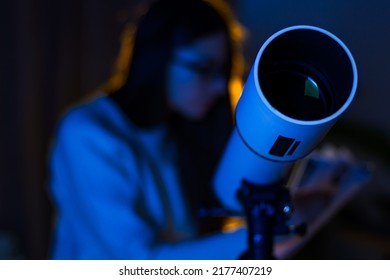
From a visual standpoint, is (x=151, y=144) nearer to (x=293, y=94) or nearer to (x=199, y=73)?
(x=199, y=73)

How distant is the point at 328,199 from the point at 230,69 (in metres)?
0.35

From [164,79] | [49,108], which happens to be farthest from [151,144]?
[49,108]

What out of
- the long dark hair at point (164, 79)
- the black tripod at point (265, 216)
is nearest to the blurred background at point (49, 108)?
the long dark hair at point (164, 79)

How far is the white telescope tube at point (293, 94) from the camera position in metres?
0.44

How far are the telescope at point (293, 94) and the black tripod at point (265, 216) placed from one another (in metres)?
0.04

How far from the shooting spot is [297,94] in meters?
0.49

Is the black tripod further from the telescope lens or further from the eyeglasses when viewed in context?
the eyeglasses

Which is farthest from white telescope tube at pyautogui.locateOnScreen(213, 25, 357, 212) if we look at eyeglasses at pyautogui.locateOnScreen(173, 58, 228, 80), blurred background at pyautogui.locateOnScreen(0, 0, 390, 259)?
blurred background at pyautogui.locateOnScreen(0, 0, 390, 259)

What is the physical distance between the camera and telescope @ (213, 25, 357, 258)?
0.44 m

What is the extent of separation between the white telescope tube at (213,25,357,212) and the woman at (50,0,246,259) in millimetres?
290

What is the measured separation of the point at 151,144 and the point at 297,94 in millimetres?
606

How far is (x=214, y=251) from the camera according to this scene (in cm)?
65
